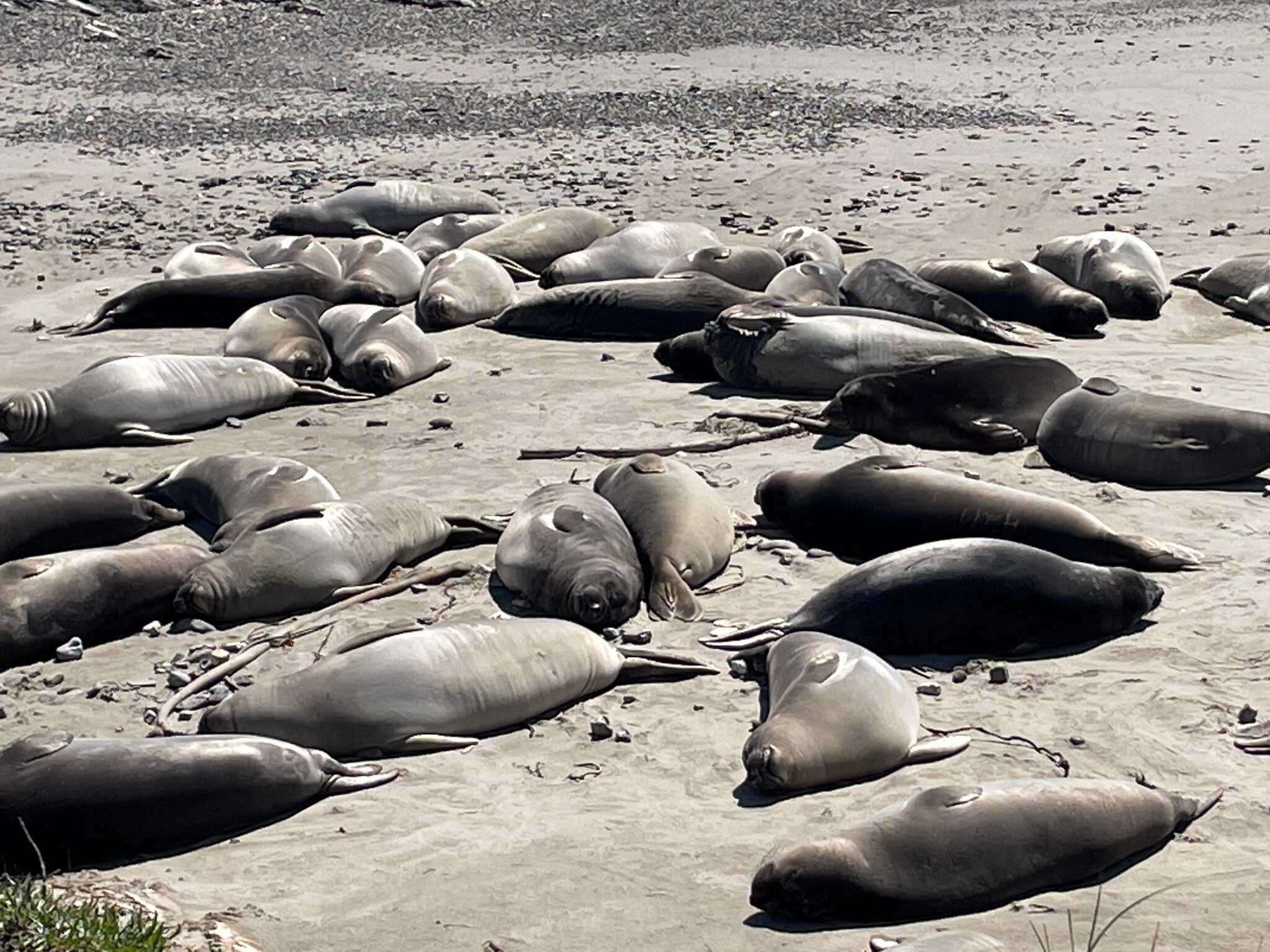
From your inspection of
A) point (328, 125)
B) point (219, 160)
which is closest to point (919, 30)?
point (328, 125)

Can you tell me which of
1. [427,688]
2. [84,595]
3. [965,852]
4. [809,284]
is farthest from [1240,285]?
[84,595]

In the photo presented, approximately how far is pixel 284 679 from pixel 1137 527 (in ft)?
10.0

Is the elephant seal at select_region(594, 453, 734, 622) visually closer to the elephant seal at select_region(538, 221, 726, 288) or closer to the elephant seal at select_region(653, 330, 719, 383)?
the elephant seal at select_region(653, 330, 719, 383)

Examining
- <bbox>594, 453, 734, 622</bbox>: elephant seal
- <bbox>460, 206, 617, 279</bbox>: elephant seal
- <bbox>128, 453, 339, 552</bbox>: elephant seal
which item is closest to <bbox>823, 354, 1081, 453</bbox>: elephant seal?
<bbox>594, 453, 734, 622</bbox>: elephant seal

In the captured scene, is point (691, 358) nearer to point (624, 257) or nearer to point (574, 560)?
point (624, 257)

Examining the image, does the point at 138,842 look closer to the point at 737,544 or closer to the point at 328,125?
the point at 737,544

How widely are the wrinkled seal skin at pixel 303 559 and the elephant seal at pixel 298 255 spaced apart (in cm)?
410

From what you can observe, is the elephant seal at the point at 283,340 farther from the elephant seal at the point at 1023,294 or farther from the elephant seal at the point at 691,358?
the elephant seal at the point at 1023,294

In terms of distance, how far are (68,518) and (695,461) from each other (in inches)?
94.4

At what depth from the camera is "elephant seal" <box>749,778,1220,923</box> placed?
11.4 feet

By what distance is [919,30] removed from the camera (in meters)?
20.2

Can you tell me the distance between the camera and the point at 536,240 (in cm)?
1012

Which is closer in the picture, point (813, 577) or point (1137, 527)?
point (813, 577)

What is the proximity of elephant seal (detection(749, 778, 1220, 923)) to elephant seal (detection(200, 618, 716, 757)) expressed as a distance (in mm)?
1100
